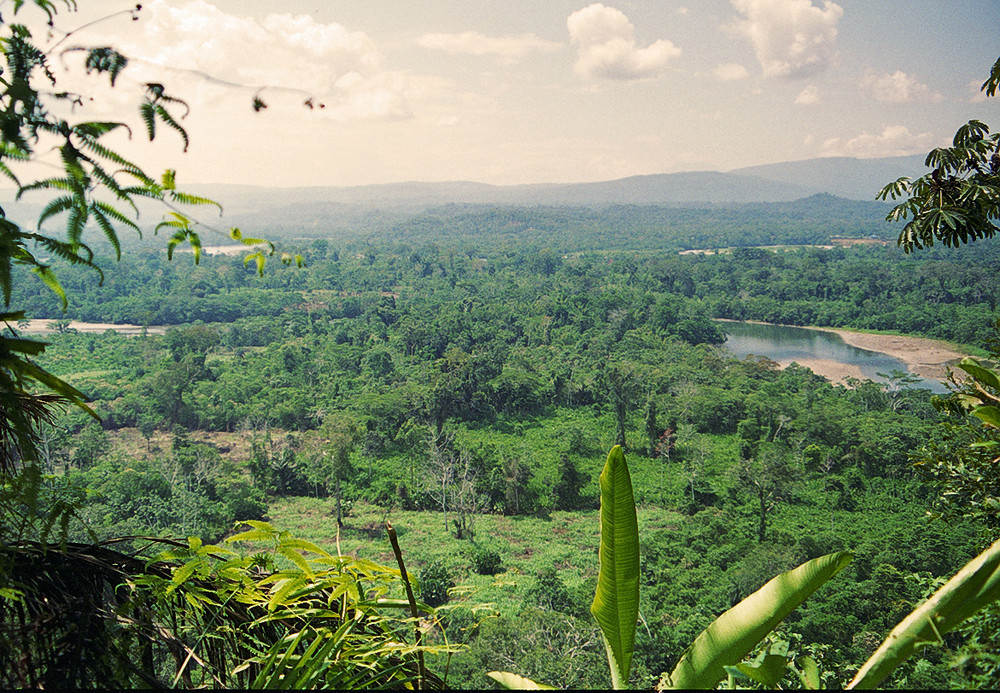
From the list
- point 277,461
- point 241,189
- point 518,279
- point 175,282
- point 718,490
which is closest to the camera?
point 718,490

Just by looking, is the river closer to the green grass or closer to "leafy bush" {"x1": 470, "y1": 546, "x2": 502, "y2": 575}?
the green grass

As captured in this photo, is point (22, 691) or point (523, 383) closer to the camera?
point (22, 691)

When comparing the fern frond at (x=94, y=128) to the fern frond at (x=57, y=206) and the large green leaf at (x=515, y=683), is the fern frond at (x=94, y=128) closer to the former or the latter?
the fern frond at (x=57, y=206)

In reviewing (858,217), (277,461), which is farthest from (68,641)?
(858,217)

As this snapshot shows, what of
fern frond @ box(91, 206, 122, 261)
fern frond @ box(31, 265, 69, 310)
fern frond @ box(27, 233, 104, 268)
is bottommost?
fern frond @ box(31, 265, 69, 310)

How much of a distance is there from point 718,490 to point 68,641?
18183mm

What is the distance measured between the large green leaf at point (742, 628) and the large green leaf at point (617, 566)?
76mm

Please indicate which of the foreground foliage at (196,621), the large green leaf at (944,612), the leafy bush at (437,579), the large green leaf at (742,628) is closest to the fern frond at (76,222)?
the foreground foliage at (196,621)

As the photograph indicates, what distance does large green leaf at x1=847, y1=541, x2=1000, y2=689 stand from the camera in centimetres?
63

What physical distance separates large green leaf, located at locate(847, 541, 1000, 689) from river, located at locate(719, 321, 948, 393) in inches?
1117

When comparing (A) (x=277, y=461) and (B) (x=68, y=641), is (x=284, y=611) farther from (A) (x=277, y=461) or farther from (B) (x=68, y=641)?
(A) (x=277, y=461)

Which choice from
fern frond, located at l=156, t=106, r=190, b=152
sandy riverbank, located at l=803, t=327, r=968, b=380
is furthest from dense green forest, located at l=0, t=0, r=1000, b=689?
sandy riverbank, located at l=803, t=327, r=968, b=380

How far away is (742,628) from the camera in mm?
751

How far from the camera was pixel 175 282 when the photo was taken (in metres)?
45.6
